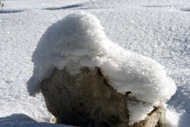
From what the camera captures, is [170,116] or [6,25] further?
[6,25]

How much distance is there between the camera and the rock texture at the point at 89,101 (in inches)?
58.6

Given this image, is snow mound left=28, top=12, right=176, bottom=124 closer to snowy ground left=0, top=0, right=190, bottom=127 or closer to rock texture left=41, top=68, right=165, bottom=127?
rock texture left=41, top=68, right=165, bottom=127

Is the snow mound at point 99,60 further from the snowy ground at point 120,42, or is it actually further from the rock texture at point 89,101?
the snowy ground at point 120,42

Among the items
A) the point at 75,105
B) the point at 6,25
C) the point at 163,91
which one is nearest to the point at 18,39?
the point at 6,25

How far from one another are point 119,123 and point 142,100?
16 centimetres

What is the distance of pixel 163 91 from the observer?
4.80 feet

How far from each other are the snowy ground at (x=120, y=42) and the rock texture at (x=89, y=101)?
251mm

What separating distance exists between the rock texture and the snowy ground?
0.25 metres

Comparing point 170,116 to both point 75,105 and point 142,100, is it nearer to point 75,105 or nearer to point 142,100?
point 142,100

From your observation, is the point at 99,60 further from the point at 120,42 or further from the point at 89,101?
the point at 120,42

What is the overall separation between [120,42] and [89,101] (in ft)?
6.14

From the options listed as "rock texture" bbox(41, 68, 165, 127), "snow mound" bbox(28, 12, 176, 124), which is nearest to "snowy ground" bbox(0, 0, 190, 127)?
"rock texture" bbox(41, 68, 165, 127)

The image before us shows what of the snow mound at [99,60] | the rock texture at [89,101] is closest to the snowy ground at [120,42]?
the rock texture at [89,101]

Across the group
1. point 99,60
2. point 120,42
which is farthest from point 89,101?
point 120,42
